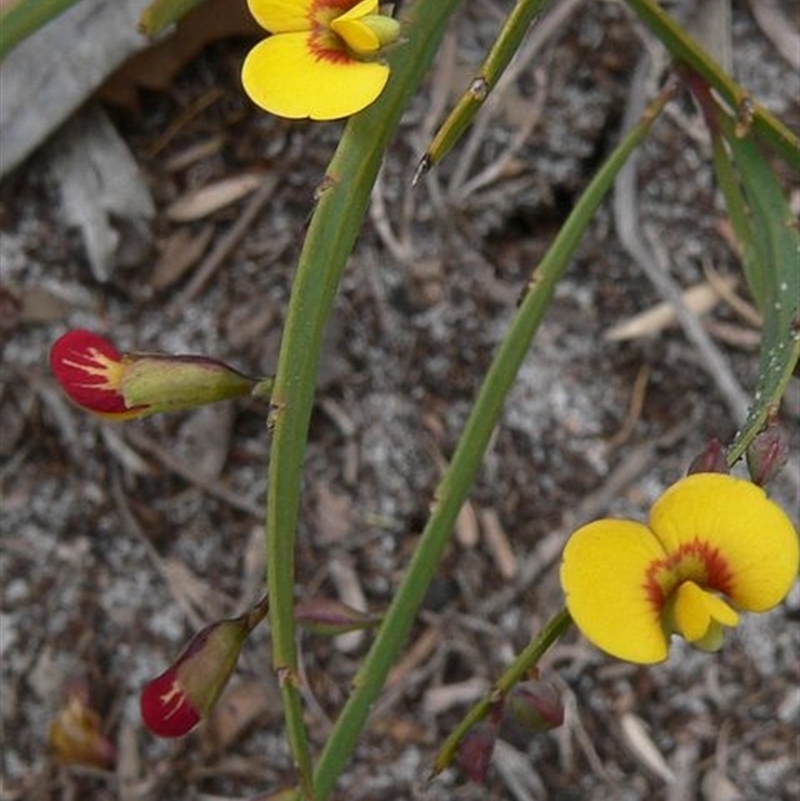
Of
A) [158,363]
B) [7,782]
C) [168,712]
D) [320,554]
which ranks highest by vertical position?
[158,363]

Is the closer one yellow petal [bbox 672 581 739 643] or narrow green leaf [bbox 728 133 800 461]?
yellow petal [bbox 672 581 739 643]

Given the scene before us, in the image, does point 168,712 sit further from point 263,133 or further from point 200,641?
point 263,133

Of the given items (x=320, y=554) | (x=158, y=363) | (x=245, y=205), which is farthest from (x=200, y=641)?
(x=245, y=205)

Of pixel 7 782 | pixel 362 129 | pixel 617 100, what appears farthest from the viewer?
pixel 617 100

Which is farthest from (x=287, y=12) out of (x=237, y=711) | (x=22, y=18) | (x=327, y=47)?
(x=237, y=711)

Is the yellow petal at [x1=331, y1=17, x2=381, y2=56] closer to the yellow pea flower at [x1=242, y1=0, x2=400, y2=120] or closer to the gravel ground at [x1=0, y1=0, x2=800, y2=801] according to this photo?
the yellow pea flower at [x1=242, y1=0, x2=400, y2=120]

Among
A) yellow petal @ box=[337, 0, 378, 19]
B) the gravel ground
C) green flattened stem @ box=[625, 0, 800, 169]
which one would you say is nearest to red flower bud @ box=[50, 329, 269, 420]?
yellow petal @ box=[337, 0, 378, 19]
